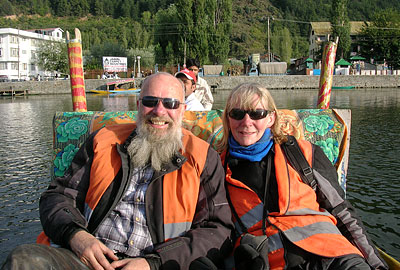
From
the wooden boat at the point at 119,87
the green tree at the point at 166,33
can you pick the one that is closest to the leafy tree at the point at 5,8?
the green tree at the point at 166,33

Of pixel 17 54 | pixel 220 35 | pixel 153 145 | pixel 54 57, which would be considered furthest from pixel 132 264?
pixel 17 54

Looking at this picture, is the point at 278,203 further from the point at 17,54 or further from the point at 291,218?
the point at 17,54

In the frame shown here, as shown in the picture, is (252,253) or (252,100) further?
(252,100)

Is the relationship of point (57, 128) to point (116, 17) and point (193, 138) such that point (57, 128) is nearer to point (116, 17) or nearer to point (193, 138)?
point (193, 138)

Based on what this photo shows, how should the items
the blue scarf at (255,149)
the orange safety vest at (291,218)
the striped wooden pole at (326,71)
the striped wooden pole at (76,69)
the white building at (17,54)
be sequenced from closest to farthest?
the orange safety vest at (291,218) → the blue scarf at (255,149) → the striped wooden pole at (76,69) → the striped wooden pole at (326,71) → the white building at (17,54)

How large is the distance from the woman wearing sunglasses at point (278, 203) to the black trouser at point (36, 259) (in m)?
1.11

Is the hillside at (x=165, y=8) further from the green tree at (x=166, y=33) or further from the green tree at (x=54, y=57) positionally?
the green tree at (x=54, y=57)

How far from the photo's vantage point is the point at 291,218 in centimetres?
272

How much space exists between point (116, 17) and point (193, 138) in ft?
598

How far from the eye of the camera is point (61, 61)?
65.2 m

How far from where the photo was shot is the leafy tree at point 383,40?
55716 millimetres

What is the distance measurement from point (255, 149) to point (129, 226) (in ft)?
3.90

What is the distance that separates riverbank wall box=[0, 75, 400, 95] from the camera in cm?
4869

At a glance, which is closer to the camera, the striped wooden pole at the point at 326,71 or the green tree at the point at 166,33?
the striped wooden pole at the point at 326,71
